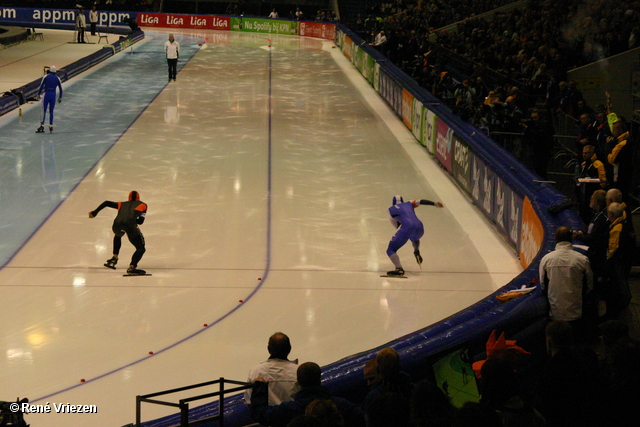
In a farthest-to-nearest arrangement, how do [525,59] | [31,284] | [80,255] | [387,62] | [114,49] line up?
[114,49]
[387,62]
[525,59]
[80,255]
[31,284]

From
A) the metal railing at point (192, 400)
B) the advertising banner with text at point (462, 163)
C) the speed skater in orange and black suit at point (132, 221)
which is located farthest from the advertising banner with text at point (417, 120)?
the metal railing at point (192, 400)

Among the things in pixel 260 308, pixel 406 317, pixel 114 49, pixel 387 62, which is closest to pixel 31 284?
pixel 260 308

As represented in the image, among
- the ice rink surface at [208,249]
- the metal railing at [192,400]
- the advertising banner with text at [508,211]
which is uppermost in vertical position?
the metal railing at [192,400]

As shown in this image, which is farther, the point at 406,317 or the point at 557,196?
the point at 557,196

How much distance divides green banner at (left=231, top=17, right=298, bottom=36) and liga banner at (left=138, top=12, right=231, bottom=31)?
1.78 feet

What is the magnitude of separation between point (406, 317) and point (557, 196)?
2370 mm

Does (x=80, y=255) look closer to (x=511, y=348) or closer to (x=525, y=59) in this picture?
(x=511, y=348)

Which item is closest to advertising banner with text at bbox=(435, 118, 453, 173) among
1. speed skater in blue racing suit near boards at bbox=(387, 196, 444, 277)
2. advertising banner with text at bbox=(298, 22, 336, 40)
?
speed skater in blue racing suit near boards at bbox=(387, 196, 444, 277)

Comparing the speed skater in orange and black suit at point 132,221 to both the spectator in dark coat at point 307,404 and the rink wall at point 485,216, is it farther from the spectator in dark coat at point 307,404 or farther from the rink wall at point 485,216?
the spectator in dark coat at point 307,404

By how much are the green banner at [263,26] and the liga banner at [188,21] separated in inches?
21.3

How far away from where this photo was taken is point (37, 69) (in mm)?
26781

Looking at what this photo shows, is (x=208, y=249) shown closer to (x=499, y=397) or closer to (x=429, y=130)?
(x=499, y=397)

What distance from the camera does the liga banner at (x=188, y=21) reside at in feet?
145

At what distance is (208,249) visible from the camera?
34.3 ft
